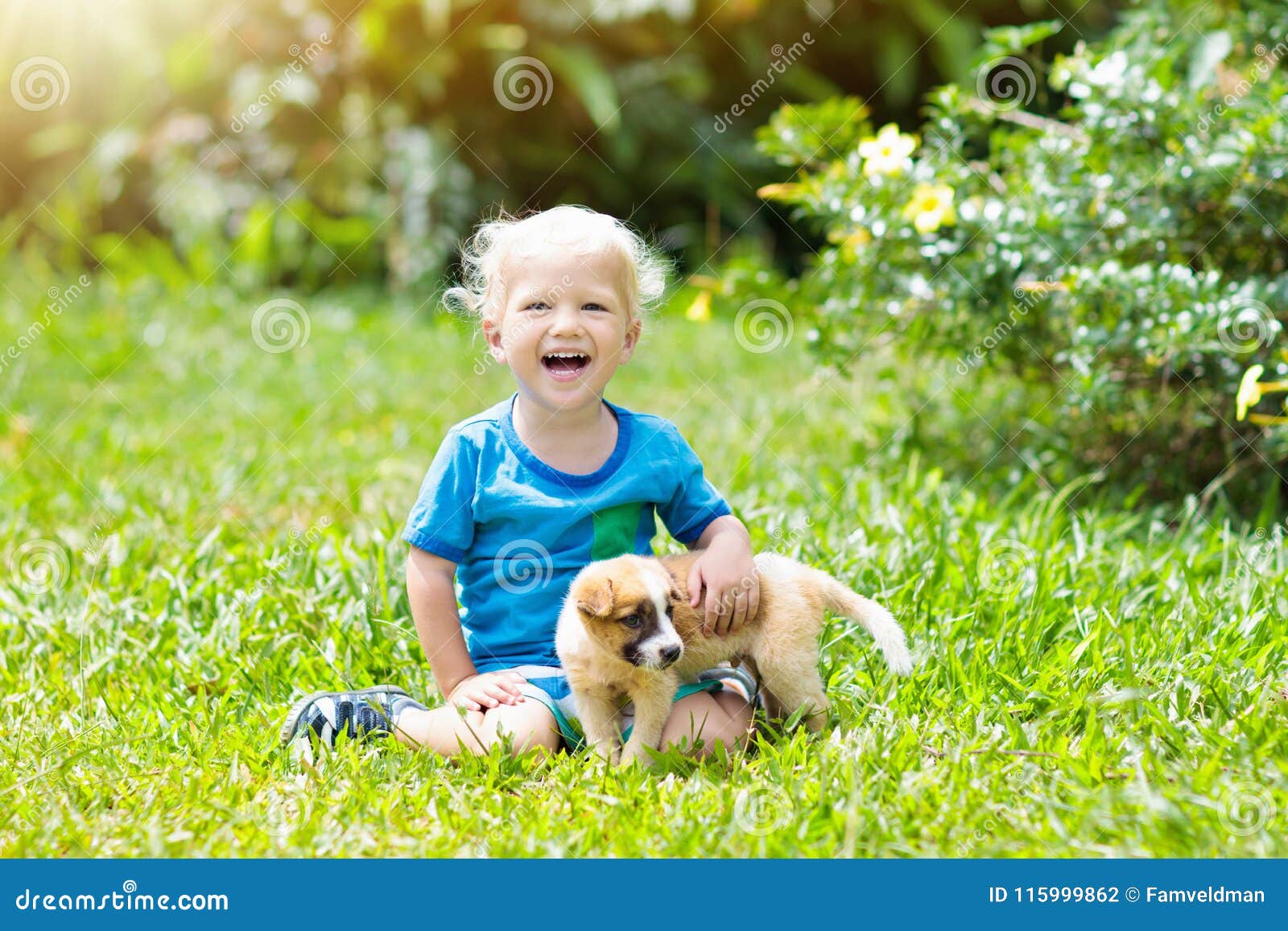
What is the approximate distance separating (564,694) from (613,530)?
370 mm

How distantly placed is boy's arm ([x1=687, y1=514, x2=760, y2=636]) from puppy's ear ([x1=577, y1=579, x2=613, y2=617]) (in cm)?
23

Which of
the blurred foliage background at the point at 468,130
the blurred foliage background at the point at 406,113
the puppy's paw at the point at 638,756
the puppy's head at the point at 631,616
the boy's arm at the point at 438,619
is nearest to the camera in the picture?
the puppy's head at the point at 631,616

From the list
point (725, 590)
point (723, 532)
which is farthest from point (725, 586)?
point (723, 532)

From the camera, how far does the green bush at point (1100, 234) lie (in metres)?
3.54

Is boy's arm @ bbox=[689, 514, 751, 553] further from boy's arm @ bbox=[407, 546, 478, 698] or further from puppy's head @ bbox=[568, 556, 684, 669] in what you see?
boy's arm @ bbox=[407, 546, 478, 698]

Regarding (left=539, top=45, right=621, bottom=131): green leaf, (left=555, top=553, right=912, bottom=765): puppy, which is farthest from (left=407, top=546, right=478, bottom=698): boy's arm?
(left=539, top=45, right=621, bottom=131): green leaf

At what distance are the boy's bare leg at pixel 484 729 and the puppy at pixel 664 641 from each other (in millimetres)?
98

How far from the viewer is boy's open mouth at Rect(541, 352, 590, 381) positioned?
261 cm

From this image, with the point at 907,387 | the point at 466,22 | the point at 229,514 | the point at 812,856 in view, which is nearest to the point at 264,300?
the point at 466,22

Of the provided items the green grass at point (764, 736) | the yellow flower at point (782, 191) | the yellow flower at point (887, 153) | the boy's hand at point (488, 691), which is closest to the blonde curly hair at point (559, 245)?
the boy's hand at point (488, 691)

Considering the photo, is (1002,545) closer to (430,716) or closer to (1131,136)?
(1131,136)

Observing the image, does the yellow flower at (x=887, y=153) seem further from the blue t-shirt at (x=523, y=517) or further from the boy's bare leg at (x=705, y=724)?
the boy's bare leg at (x=705, y=724)

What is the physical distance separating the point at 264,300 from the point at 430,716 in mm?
5975

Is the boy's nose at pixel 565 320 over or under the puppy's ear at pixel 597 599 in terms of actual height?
over
